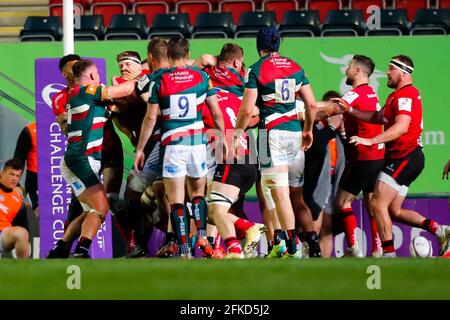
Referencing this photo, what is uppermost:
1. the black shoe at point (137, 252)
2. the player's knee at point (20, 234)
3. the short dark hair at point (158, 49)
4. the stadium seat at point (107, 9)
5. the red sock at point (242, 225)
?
the stadium seat at point (107, 9)

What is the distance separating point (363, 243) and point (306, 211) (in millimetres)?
2338

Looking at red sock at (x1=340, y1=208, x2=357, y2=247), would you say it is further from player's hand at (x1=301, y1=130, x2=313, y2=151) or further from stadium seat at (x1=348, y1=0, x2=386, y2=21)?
stadium seat at (x1=348, y1=0, x2=386, y2=21)

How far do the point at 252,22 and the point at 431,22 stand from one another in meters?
2.54

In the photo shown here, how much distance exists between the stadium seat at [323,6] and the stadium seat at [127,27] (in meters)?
2.65

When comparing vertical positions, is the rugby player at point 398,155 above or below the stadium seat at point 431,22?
below

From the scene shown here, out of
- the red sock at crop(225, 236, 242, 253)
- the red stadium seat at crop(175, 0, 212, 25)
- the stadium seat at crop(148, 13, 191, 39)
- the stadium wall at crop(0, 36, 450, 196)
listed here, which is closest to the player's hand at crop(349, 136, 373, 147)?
the red sock at crop(225, 236, 242, 253)

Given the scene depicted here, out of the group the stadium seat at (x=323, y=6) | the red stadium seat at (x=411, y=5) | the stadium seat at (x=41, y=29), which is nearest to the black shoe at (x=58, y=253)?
the stadium seat at (x=41, y=29)

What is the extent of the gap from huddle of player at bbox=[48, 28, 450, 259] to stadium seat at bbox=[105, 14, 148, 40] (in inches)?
173

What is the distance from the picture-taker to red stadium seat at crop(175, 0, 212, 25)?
18875 millimetres

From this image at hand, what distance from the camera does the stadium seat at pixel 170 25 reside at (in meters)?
17.1

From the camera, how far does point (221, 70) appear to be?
1234 centimetres

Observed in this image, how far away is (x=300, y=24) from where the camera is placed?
17.0 metres

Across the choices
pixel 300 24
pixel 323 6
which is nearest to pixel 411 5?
pixel 323 6

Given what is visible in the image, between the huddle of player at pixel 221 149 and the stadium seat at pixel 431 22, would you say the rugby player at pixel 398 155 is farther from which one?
the stadium seat at pixel 431 22
